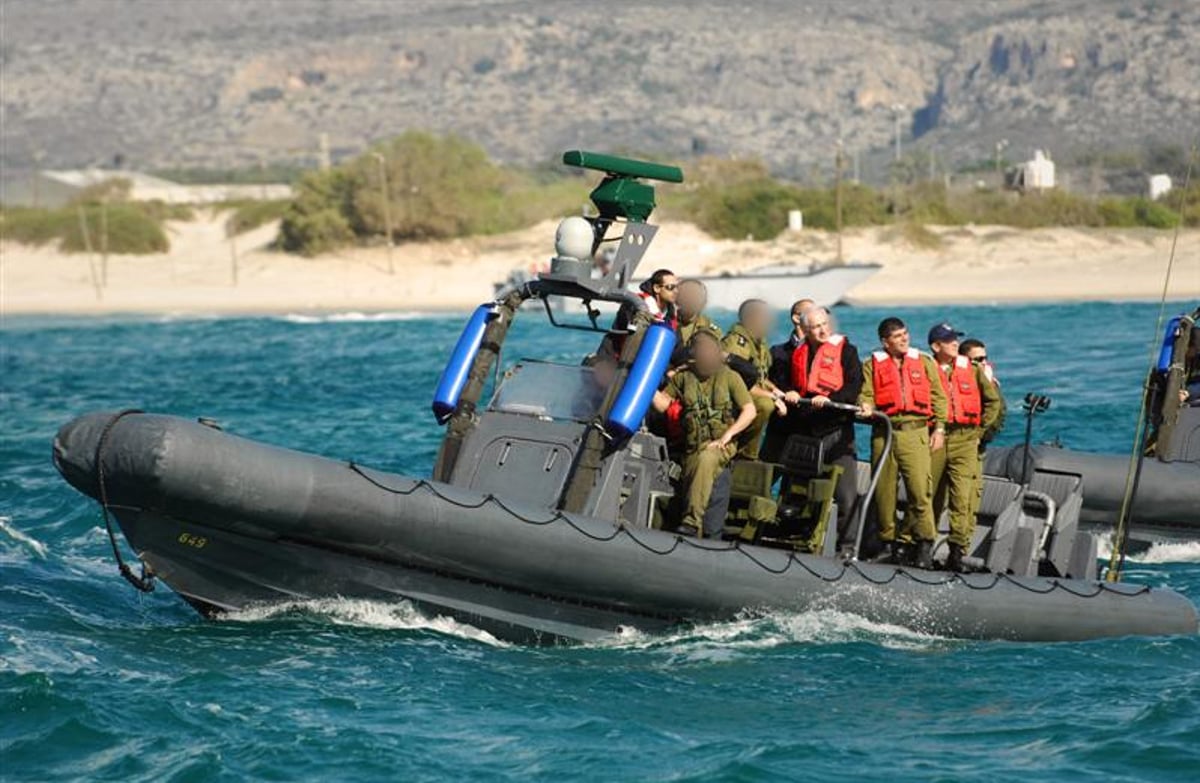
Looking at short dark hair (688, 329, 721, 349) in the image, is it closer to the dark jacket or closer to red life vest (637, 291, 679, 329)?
red life vest (637, 291, 679, 329)

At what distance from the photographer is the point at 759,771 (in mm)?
9227

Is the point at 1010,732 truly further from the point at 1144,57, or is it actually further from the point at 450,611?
the point at 1144,57

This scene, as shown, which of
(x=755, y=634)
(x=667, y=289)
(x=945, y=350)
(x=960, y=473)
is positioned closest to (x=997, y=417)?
(x=960, y=473)

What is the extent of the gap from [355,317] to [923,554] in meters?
39.3

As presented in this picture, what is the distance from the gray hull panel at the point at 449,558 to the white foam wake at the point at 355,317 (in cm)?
3835

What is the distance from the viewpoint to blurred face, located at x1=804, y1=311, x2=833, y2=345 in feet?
39.8

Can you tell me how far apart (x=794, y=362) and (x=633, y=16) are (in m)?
135

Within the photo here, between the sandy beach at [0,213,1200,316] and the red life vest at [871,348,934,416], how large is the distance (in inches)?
1475

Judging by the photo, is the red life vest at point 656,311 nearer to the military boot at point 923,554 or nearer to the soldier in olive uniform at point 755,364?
the soldier in olive uniform at point 755,364

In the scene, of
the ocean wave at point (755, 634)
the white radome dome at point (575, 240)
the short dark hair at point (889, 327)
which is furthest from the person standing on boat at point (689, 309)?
the ocean wave at point (755, 634)

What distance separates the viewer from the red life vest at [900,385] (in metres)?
12.2

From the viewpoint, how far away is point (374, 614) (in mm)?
11258

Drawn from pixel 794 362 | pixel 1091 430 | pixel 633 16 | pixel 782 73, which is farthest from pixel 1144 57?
pixel 794 362

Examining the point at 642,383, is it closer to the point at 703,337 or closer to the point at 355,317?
the point at 703,337
